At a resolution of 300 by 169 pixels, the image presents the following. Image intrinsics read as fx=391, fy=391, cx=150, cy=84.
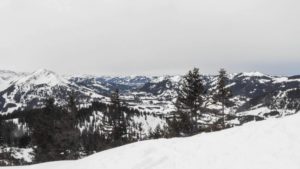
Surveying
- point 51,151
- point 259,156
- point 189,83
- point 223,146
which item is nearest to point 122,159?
point 223,146

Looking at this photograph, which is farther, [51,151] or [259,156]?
[51,151]

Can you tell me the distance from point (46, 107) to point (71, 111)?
1144 centimetres

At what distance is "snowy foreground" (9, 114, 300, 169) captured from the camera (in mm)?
14555

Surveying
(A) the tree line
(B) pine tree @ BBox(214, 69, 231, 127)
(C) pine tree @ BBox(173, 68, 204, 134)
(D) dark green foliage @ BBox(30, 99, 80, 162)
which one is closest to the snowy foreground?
(A) the tree line

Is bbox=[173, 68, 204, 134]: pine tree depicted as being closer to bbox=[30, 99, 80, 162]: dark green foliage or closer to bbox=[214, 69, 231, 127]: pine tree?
bbox=[214, 69, 231, 127]: pine tree

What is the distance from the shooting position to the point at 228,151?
16266mm

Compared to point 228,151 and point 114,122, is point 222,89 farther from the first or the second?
point 228,151

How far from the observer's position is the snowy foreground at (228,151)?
14555mm

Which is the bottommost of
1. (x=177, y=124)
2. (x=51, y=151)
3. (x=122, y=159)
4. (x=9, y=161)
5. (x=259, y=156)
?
(x=9, y=161)

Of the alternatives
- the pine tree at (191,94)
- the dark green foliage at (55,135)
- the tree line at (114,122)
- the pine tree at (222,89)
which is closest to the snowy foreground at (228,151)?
the tree line at (114,122)

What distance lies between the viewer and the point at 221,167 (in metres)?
A: 14.9

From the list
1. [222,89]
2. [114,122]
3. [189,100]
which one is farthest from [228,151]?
[114,122]

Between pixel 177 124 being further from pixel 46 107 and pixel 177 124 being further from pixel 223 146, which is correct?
pixel 223 146

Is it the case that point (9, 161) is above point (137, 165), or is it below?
below
